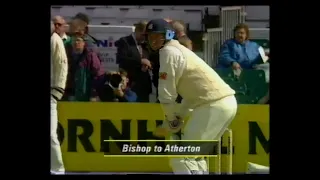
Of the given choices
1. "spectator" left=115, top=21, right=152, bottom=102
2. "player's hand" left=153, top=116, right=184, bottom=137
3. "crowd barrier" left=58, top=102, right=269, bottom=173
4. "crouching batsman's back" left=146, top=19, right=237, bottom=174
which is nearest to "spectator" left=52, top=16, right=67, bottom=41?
"spectator" left=115, top=21, right=152, bottom=102

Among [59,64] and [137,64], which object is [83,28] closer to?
[59,64]

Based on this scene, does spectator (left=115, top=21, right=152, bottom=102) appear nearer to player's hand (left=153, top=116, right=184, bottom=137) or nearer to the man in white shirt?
player's hand (left=153, top=116, right=184, bottom=137)

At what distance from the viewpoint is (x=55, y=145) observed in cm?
658

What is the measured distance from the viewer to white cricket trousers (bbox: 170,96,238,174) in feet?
21.1

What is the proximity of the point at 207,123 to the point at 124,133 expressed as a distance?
797mm

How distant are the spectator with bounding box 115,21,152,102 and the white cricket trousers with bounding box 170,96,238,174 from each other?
0.50 metres

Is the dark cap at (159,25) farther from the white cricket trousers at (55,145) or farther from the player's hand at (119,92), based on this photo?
the white cricket trousers at (55,145)

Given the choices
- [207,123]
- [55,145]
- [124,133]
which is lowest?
[55,145]

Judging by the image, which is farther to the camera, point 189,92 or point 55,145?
point 55,145

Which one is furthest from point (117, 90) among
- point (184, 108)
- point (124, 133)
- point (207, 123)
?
point (207, 123)

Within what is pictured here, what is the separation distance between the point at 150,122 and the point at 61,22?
4.15 ft

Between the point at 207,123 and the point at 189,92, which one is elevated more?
the point at 189,92

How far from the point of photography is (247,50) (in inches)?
255
